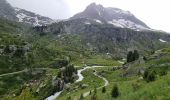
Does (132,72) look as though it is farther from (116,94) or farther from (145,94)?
(145,94)

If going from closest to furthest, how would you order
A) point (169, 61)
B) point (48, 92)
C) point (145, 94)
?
point (145, 94) → point (169, 61) → point (48, 92)

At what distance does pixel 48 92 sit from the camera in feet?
474

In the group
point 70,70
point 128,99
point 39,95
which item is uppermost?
point 128,99

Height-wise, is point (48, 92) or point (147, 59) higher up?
point (147, 59)

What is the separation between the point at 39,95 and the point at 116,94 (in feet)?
333

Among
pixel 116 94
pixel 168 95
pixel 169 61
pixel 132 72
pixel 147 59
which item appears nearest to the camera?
pixel 168 95

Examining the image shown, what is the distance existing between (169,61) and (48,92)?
65.0 m

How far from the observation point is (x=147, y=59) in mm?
122812

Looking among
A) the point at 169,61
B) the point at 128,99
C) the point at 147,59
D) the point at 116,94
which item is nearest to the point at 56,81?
the point at 147,59

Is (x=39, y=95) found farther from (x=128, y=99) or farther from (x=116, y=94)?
(x=128, y=99)

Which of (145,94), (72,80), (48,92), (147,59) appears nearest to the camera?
(145,94)

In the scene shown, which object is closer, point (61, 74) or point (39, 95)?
point (39, 95)

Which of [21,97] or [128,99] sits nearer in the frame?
[128,99]

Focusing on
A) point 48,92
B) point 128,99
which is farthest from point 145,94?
point 48,92
